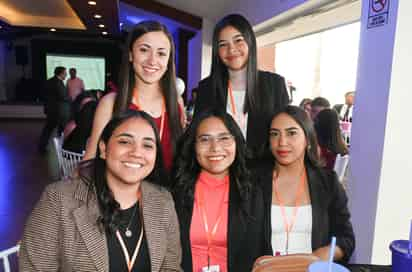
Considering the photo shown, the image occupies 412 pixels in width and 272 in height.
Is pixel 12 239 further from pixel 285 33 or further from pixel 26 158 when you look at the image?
pixel 285 33

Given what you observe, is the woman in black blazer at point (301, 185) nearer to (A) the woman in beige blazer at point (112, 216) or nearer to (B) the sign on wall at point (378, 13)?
(A) the woman in beige blazer at point (112, 216)

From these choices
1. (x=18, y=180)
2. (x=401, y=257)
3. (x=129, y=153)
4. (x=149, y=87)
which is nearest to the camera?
(x=401, y=257)

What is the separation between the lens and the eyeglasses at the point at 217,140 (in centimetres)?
170

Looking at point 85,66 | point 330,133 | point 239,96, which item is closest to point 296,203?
point 239,96

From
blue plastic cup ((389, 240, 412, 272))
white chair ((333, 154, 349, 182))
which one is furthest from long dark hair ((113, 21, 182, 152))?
white chair ((333, 154, 349, 182))

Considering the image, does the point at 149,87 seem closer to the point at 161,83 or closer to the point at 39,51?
the point at 161,83

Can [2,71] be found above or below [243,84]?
above

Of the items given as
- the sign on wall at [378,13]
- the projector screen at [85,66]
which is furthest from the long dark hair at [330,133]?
the projector screen at [85,66]

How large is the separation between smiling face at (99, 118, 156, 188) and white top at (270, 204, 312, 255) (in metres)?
0.63

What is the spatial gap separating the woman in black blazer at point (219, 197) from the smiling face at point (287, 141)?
160mm

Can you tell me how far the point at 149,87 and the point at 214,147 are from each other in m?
0.52

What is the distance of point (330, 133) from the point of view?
3551mm

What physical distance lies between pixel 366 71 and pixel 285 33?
16.2 feet

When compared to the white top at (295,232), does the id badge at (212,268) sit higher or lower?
lower
